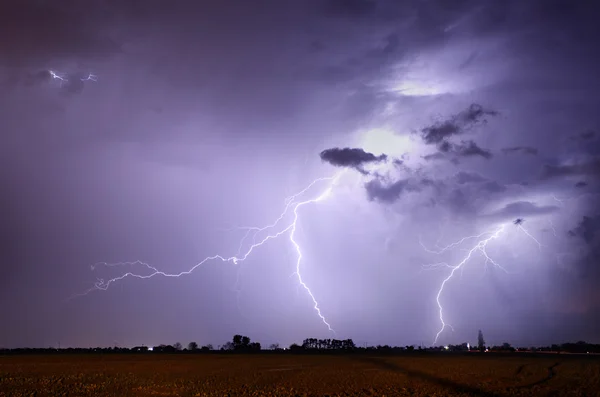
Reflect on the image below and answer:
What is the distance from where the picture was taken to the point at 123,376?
36.4 m

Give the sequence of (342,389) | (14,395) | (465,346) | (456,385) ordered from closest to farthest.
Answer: (14,395)
(342,389)
(456,385)
(465,346)

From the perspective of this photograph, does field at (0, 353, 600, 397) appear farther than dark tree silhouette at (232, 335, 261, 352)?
No

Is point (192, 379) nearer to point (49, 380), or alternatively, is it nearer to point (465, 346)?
point (49, 380)

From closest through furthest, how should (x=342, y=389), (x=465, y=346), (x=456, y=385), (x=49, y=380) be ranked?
(x=342, y=389), (x=456, y=385), (x=49, y=380), (x=465, y=346)

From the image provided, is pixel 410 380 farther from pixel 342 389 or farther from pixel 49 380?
pixel 49 380

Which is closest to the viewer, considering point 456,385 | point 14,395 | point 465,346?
point 14,395

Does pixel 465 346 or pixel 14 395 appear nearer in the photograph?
pixel 14 395

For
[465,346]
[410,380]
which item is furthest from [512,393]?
[465,346]

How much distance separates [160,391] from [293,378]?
10203 mm

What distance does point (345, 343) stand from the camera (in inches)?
6201

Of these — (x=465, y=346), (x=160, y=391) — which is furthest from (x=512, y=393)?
(x=465, y=346)

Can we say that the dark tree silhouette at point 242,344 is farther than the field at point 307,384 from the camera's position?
Yes

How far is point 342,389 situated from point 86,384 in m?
15.5

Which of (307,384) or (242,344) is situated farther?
(242,344)
